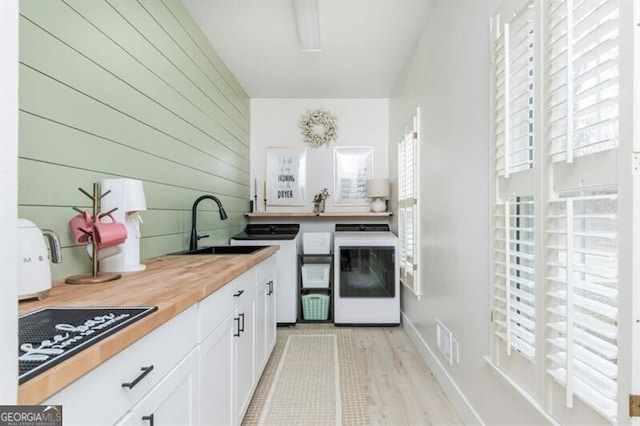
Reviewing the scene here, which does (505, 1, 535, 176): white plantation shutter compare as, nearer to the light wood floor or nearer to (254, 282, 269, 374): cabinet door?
the light wood floor

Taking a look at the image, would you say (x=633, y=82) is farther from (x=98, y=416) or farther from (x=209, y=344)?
(x=209, y=344)

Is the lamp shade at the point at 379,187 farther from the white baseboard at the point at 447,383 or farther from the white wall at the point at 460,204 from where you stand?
the white baseboard at the point at 447,383

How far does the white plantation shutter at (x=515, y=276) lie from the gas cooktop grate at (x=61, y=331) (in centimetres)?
125

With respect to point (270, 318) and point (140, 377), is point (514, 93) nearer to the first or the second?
point (140, 377)

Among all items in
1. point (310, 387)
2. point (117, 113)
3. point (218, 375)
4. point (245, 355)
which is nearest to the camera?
point (218, 375)

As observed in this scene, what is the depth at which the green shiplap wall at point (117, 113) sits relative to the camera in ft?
3.87

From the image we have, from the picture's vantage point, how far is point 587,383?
3.04ft

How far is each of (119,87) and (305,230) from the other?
9.63 feet

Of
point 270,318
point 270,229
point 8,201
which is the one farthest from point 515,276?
point 270,229

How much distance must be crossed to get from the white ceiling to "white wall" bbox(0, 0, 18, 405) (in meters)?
2.21

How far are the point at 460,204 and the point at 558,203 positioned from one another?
875 mm

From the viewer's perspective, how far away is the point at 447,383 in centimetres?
Answer: 214

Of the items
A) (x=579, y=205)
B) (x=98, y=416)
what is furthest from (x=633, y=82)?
(x=98, y=416)

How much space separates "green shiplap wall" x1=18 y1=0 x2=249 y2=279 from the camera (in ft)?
3.87
